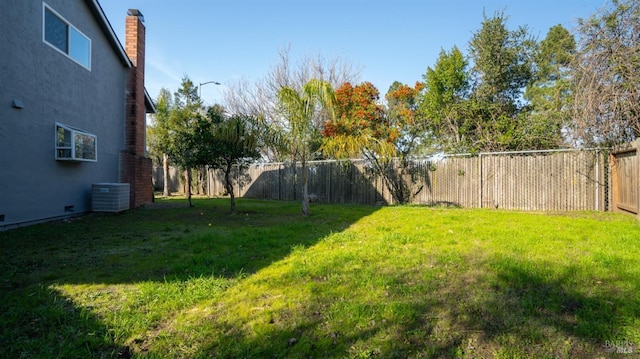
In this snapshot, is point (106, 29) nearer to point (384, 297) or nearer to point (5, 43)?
point (5, 43)

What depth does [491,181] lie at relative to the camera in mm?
10430

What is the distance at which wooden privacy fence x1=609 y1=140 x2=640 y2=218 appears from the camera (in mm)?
7019

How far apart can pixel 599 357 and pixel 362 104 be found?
40.8 feet

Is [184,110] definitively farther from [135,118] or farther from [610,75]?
[610,75]

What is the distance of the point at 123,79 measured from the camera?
10992mm

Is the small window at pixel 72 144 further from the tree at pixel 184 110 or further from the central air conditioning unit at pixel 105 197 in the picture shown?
the tree at pixel 184 110

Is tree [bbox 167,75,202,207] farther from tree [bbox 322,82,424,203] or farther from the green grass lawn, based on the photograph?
the green grass lawn

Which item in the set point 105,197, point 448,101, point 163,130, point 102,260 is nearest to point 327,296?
point 102,260

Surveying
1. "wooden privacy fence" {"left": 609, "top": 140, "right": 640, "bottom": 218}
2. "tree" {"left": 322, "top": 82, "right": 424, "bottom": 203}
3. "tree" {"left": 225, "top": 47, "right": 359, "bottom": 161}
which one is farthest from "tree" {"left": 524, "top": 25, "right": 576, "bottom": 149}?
"tree" {"left": 225, "top": 47, "right": 359, "bottom": 161}

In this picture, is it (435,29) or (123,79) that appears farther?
(435,29)

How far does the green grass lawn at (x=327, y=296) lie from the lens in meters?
2.18

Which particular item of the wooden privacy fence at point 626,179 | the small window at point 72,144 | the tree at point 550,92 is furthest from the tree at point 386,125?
the small window at point 72,144

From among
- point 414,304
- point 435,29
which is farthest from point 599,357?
point 435,29

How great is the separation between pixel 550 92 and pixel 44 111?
56.3 ft
